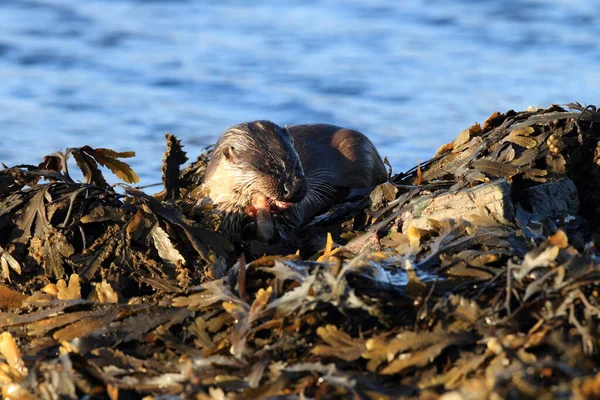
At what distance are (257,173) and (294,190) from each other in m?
0.26

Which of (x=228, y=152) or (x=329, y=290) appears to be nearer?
(x=329, y=290)

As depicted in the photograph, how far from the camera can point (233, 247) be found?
13.4ft

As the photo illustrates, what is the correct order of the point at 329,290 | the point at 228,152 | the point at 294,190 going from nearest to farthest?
1. the point at 329,290
2. the point at 294,190
3. the point at 228,152

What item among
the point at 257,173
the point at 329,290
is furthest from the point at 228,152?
the point at 329,290

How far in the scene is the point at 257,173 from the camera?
502 cm

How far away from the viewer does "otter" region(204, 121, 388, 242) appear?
4.95 metres

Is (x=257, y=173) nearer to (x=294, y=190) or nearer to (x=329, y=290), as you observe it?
(x=294, y=190)

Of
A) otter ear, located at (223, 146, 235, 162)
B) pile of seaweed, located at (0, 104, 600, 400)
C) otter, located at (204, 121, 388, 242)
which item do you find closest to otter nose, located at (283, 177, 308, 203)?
otter, located at (204, 121, 388, 242)

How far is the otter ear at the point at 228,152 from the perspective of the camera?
5207mm

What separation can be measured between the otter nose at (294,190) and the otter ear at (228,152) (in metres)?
0.43

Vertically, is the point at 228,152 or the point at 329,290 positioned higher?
the point at 228,152

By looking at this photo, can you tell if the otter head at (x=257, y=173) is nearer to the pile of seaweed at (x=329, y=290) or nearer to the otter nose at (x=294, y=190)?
the otter nose at (x=294, y=190)

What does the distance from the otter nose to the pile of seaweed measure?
25 centimetres

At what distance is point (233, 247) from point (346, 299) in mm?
1235
